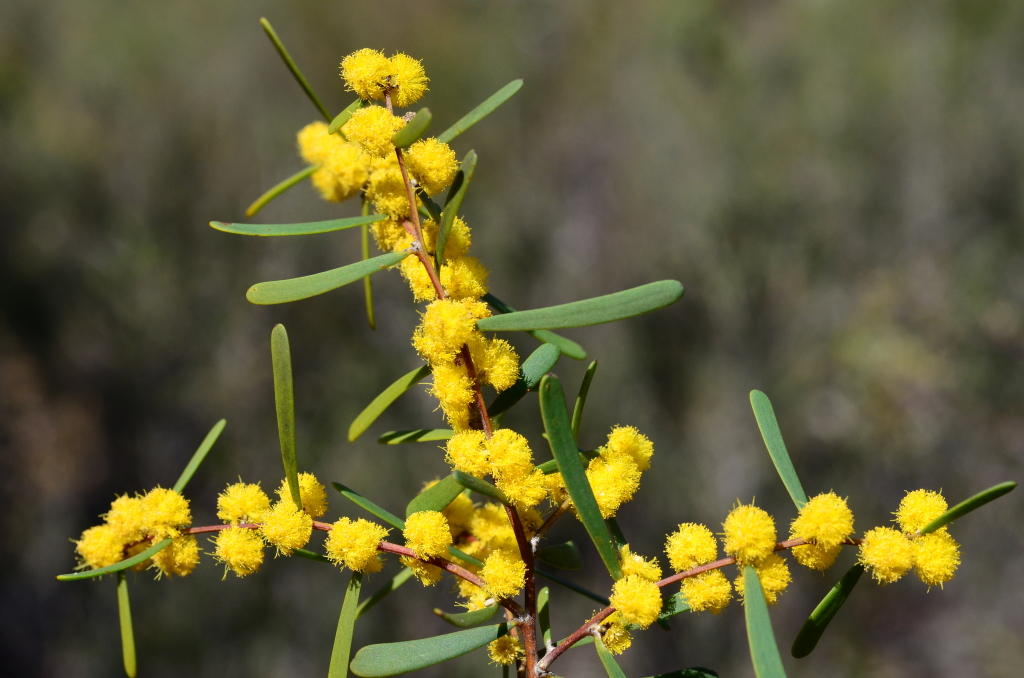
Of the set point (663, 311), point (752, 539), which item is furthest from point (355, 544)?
point (663, 311)

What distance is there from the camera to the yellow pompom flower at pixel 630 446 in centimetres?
46

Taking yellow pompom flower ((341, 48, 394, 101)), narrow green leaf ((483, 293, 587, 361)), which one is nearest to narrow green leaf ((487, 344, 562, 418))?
narrow green leaf ((483, 293, 587, 361))

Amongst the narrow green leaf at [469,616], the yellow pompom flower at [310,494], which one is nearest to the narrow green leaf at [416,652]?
the narrow green leaf at [469,616]

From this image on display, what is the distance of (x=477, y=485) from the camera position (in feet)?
1.09

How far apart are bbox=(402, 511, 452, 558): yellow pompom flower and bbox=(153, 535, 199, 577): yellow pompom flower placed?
18 cm

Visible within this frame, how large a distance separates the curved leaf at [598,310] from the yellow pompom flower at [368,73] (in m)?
0.19

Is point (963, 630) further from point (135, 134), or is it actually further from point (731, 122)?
point (135, 134)

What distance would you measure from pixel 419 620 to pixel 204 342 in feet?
5.37

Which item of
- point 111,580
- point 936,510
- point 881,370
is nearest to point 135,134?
point 111,580

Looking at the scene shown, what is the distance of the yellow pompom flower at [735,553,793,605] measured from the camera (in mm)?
389

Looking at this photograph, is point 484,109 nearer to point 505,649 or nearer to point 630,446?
point 630,446

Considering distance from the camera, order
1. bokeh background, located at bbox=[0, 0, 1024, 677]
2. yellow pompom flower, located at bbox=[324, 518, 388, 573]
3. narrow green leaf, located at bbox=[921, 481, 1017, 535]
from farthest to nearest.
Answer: bokeh background, located at bbox=[0, 0, 1024, 677] < yellow pompom flower, located at bbox=[324, 518, 388, 573] < narrow green leaf, located at bbox=[921, 481, 1017, 535]

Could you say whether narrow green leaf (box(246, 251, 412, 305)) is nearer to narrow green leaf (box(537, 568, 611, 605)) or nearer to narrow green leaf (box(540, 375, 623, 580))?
narrow green leaf (box(540, 375, 623, 580))

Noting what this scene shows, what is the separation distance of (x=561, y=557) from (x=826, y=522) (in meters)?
0.20
